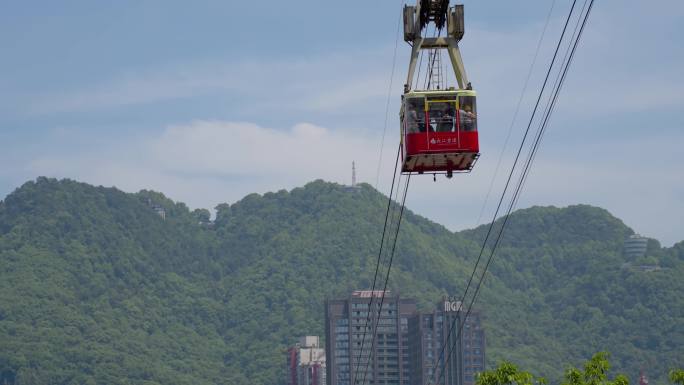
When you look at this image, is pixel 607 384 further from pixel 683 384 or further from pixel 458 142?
pixel 458 142

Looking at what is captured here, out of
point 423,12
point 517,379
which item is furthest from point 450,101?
point 517,379

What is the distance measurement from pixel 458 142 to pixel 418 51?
442 cm

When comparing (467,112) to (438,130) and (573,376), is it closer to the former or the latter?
(438,130)

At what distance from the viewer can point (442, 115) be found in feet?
161

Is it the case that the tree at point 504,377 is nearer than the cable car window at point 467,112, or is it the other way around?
the cable car window at point 467,112

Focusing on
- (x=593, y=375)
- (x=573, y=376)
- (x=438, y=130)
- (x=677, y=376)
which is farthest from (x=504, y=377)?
(x=438, y=130)

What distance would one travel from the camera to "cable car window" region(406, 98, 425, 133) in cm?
4869

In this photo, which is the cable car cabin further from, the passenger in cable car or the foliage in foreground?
the foliage in foreground

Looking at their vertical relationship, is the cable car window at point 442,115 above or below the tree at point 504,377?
above

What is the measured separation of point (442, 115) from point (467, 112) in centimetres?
80

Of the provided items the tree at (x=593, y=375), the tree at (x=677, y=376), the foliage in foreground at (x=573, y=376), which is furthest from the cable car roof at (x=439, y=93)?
the tree at (x=677, y=376)

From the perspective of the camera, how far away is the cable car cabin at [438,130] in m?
48.7

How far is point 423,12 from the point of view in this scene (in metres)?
45.4

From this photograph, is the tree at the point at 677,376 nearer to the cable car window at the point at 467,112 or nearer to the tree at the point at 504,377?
the tree at the point at 504,377
